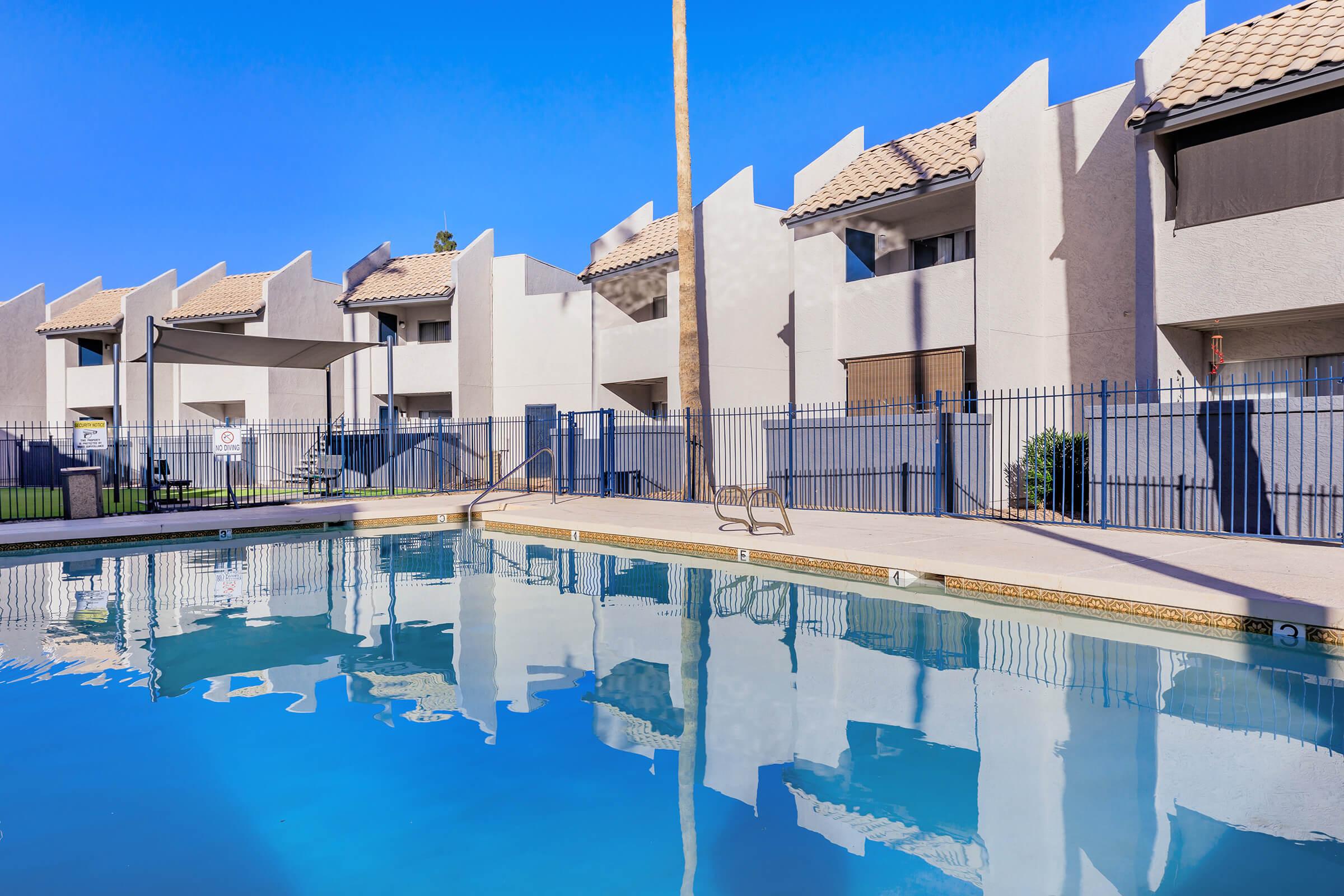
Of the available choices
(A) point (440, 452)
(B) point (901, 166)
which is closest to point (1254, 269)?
(B) point (901, 166)

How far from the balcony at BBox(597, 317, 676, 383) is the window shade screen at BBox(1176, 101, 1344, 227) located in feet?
36.3

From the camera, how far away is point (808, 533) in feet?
35.3

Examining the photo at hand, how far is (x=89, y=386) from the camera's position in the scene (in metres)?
29.4

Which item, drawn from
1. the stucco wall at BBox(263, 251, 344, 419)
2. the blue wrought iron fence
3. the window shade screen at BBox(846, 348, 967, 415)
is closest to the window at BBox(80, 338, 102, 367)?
the blue wrought iron fence

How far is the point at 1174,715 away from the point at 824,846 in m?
2.64

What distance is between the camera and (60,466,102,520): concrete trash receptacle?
531 inches

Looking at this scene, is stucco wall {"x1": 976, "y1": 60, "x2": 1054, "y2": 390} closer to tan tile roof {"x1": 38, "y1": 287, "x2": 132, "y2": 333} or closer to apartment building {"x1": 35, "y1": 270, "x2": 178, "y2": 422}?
apartment building {"x1": 35, "y1": 270, "x2": 178, "y2": 422}

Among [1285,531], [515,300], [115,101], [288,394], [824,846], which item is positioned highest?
[115,101]

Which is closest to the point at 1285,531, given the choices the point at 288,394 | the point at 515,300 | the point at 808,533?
the point at 808,533

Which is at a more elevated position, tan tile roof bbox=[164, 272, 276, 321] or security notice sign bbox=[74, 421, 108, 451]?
tan tile roof bbox=[164, 272, 276, 321]

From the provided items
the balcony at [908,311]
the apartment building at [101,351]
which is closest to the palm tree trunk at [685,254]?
the balcony at [908,311]

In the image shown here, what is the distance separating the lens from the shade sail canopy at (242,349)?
14742mm

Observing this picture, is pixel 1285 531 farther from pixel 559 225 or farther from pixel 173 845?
pixel 559 225

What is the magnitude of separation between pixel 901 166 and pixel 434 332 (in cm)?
1704
